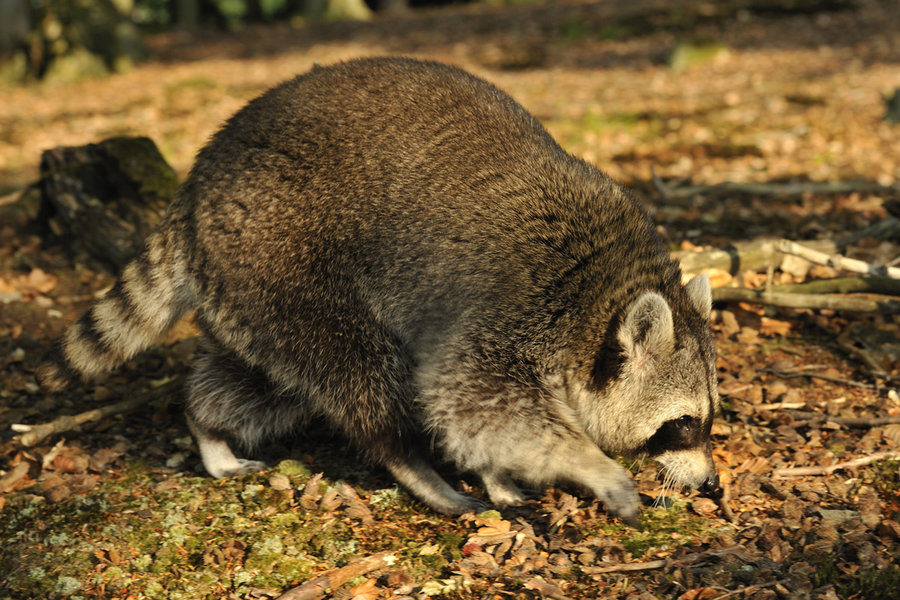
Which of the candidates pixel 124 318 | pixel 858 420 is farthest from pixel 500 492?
pixel 124 318

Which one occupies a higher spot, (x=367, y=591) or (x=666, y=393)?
(x=666, y=393)

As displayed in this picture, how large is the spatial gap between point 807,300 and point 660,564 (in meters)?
2.42

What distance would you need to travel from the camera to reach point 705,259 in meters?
5.73

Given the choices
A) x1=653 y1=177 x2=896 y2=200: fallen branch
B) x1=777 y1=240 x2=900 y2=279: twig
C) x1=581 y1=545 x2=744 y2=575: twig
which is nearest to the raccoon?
x1=581 y1=545 x2=744 y2=575: twig

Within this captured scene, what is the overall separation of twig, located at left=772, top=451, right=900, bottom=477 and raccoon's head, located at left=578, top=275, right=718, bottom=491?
0.41 m

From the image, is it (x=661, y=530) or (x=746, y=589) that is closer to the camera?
(x=746, y=589)

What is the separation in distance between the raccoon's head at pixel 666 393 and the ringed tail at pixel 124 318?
7.61ft

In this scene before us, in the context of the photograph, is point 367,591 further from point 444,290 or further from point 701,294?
point 701,294

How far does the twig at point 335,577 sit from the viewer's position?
143 inches

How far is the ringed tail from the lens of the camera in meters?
4.65

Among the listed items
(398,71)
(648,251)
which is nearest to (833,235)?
(648,251)

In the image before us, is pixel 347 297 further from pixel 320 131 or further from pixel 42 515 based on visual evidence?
pixel 42 515

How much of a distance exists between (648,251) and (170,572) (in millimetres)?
2809

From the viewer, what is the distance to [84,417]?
16.2ft
